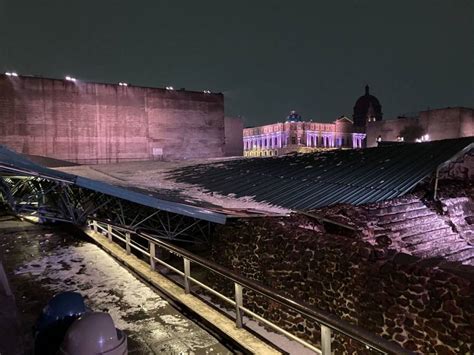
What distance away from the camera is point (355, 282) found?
29.7 ft

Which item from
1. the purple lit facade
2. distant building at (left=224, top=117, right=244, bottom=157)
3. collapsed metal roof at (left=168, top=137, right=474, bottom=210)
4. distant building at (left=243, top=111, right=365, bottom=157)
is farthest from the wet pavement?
the purple lit facade

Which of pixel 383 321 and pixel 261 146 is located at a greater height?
pixel 261 146

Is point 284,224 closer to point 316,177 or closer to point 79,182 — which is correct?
point 316,177

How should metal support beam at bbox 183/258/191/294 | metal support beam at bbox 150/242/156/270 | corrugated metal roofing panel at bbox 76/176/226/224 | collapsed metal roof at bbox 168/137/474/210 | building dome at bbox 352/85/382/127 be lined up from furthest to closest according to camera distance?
building dome at bbox 352/85/382/127, collapsed metal roof at bbox 168/137/474/210, corrugated metal roofing panel at bbox 76/176/226/224, metal support beam at bbox 150/242/156/270, metal support beam at bbox 183/258/191/294

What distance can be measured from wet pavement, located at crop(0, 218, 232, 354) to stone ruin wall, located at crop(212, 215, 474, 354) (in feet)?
8.40

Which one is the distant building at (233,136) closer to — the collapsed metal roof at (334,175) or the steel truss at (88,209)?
the collapsed metal roof at (334,175)

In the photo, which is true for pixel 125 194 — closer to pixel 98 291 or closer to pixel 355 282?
pixel 98 291

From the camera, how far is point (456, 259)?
11.5m

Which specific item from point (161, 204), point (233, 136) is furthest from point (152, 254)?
point (233, 136)

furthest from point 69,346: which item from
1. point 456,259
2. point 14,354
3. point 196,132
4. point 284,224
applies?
point 196,132

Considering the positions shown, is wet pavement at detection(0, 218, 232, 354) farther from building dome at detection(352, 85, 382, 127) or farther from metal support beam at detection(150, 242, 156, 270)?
building dome at detection(352, 85, 382, 127)

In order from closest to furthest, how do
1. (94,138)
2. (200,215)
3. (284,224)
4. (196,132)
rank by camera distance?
1. (200,215)
2. (284,224)
3. (94,138)
4. (196,132)

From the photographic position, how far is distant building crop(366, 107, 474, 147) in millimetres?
44562

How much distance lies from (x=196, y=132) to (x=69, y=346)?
27304 millimetres
